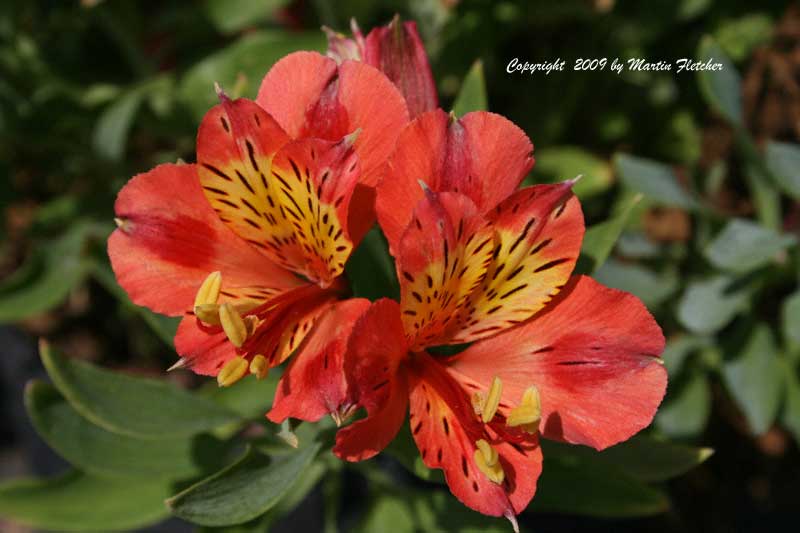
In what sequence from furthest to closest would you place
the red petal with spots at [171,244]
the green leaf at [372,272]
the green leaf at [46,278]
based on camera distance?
the green leaf at [46,278], the green leaf at [372,272], the red petal with spots at [171,244]

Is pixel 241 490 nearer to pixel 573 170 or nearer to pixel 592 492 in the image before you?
pixel 592 492

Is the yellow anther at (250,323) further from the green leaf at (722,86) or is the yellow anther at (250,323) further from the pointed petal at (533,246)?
Answer: the green leaf at (722,86)

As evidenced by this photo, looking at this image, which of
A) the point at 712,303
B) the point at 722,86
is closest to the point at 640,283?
the point at 712,303

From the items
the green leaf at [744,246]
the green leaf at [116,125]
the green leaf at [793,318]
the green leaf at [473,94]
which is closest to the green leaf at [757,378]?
the green leaf at [793,318]

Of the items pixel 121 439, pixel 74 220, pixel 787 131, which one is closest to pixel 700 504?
pixel 787 131

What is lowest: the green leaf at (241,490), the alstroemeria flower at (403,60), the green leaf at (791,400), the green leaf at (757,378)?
the green leaf at (791,400)

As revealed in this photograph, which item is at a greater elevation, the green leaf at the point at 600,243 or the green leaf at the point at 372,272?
the green leaf at the point at 372,272

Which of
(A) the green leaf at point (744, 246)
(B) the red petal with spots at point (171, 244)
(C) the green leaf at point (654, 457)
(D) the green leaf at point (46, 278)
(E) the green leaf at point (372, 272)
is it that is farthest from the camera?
(D) the green leaf at point (46, 278)

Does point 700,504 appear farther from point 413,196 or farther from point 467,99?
point 413,196
